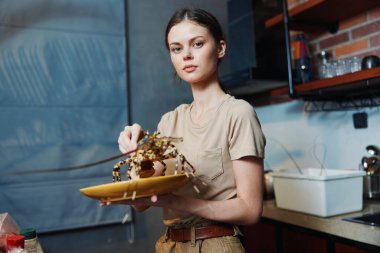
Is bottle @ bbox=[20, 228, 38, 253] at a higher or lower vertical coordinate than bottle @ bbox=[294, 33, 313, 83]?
lower

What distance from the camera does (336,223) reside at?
1506mm

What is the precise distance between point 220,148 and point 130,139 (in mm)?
248

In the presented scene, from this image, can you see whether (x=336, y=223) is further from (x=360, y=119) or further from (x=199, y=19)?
(x=199, y=19)

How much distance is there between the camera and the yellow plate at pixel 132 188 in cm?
69

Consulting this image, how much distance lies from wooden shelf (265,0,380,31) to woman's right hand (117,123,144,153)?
4.53ft

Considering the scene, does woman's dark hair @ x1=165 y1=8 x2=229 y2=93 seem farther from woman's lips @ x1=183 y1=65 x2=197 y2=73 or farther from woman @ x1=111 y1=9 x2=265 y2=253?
woman's lips @ x1=183 y1=65 x2=197 y2=73

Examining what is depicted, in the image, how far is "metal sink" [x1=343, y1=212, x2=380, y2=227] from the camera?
1.41m

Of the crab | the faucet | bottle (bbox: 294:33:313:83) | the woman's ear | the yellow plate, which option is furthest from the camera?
bottle (bbox: 294:33:313:83)

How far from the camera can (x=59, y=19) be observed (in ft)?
6.84

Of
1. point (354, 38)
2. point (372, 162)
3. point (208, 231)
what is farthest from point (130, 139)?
point (354, 38)

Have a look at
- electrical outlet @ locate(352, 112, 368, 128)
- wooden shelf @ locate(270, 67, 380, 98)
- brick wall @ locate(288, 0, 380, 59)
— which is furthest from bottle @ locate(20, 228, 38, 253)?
brick wall @ locate(288, 0, 380, 59)

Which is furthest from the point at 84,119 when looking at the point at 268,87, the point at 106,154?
the point at 268,87

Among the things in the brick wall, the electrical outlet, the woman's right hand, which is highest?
the brick wall

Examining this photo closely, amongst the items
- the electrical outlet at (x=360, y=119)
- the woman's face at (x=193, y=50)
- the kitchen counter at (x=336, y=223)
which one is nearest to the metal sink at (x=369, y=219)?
the kitchen counter at (x=336, y=223)
